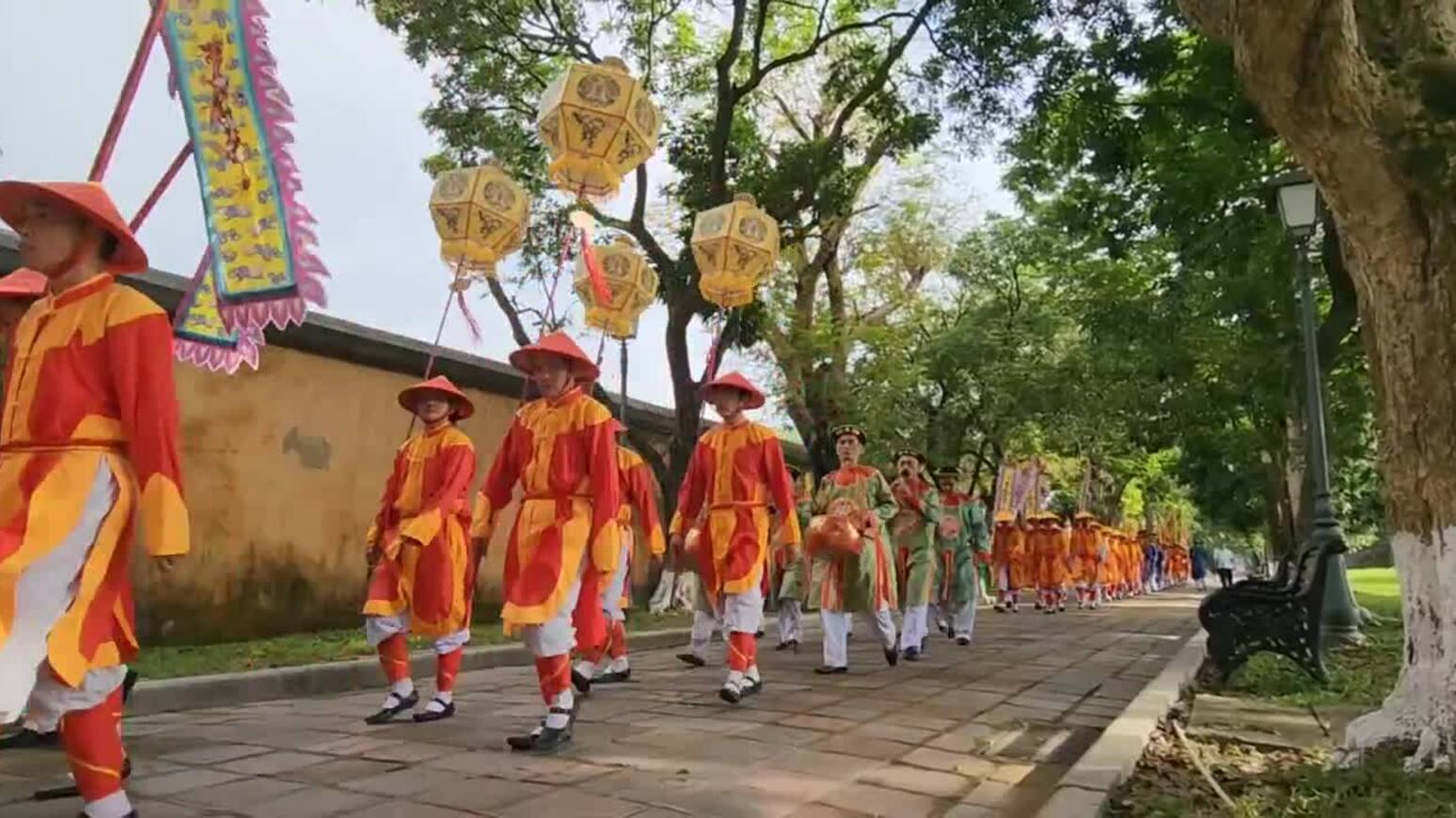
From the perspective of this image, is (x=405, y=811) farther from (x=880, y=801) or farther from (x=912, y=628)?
(x=912, y=628)

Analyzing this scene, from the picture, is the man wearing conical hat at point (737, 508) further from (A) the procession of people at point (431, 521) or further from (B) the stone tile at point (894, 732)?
(B) the stone tile at point (894, 732)

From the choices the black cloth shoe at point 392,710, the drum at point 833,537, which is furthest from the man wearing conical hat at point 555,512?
the drum at point 833,537

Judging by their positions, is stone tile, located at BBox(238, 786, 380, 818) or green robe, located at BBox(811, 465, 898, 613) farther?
green robe, located at BBox(811, 465, 898, 613)

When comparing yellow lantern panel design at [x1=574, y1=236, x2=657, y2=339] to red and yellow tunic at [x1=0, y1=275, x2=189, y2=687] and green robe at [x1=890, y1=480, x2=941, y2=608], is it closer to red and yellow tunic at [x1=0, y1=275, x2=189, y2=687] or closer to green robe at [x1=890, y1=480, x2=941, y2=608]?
green robe at [x1=890, y1=480, x2=941, y2=608]

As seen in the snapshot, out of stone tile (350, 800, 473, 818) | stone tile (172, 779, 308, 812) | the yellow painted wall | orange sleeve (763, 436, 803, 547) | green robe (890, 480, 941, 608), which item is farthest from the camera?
green robe (890, 480, 941, 608)

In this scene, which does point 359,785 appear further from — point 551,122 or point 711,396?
point 551,122

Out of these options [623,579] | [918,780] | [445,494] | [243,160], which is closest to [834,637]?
[623,579]

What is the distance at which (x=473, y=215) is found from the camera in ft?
30.4

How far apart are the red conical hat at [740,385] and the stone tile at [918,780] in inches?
123

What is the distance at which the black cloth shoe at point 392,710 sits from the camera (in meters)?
5.98

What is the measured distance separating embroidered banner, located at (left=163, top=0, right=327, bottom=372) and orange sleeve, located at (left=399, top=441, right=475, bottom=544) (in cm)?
→ 162

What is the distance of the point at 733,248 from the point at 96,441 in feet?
21.3

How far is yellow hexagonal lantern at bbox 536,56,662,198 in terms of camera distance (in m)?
8.29

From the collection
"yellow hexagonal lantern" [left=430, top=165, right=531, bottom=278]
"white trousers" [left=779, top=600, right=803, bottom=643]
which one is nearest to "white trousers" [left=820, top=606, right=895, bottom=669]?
"white trousers" [left=779, top=600, right=803, bottom=643]
